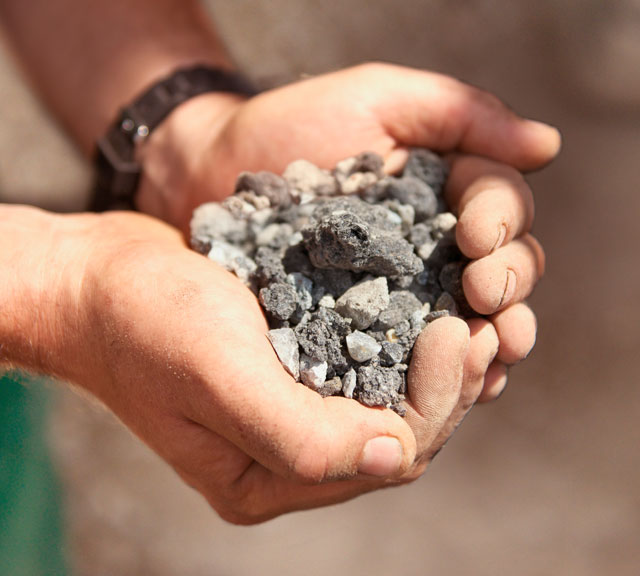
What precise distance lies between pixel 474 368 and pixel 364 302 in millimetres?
178

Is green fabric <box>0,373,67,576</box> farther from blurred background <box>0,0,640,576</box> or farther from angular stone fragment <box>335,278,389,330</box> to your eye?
angular stone fragment <box>335,278,389,330</box>

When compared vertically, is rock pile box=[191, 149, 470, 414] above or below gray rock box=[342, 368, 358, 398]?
above

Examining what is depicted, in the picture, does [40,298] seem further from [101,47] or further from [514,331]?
[101,47]

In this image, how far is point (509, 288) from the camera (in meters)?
0.84

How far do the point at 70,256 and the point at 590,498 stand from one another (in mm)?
1679

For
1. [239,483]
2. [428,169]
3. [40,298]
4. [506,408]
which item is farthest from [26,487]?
[506,408]

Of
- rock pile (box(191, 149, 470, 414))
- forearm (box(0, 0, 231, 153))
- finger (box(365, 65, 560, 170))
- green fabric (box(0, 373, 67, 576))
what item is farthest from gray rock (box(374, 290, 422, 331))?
forearm (box(0, 0, 231, 153))

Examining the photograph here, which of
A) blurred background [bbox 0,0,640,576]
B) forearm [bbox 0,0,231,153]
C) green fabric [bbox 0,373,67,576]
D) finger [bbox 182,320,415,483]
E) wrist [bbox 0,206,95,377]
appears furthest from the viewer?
blurred background [bbox 0,0,640,576]

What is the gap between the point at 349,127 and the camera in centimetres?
108

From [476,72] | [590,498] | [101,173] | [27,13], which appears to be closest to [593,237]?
[476,72]

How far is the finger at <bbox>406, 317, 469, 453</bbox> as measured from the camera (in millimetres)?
785

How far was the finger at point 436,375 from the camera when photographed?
0.79m

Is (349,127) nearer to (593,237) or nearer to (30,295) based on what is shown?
(30,295)

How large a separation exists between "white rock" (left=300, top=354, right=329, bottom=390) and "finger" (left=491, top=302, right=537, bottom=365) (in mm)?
264
